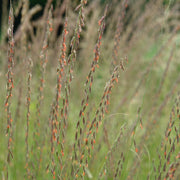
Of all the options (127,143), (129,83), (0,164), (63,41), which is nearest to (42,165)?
(0,164)

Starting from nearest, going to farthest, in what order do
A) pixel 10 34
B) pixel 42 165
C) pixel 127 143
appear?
pixel 10 34 < pixel 127 143 < pixel 42 165

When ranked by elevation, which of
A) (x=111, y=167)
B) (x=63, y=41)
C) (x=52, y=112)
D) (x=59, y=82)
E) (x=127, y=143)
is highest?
(x=63, y=41)

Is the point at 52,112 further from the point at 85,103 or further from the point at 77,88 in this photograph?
the point at 77,88

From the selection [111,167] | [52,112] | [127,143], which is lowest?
[111,167]

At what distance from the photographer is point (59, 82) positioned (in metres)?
1.16

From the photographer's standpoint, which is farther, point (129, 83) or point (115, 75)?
point (129, 83)

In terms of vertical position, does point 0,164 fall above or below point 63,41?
below

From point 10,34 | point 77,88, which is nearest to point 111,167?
point 10,34

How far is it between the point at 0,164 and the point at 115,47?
1.07 m

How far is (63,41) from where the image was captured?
1.15 metres

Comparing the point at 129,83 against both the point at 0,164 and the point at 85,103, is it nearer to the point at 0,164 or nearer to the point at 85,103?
the point at 0,164

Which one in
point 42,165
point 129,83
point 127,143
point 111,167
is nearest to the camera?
point 127,143

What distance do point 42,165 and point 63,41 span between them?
2.84 ft

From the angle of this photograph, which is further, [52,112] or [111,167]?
[111,167]
